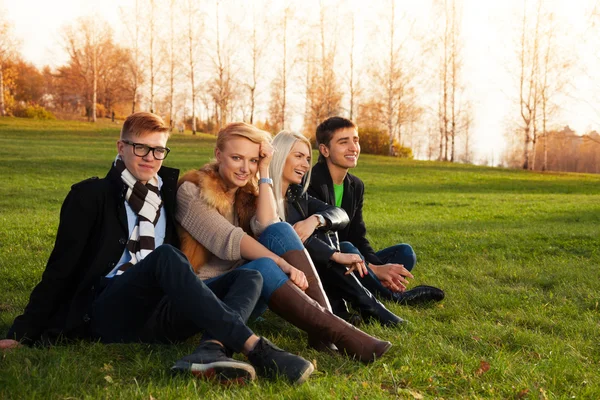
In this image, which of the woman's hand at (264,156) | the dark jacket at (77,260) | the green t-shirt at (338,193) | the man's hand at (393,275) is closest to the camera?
the dark jacket at (77,260)

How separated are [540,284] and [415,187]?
16.8m

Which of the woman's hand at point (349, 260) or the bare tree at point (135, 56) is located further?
the bare tree at point (135, 56)

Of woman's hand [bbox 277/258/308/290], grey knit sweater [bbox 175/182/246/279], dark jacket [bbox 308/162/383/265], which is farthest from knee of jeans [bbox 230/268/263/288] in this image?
dark jacket [bbox 308/162/383/265]

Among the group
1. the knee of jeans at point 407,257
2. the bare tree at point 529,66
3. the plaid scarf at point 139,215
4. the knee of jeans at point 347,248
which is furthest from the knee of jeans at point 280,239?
the bare tree at point 529,66

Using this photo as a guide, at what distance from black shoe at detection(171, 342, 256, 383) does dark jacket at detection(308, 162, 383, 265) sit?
2680 millimetres

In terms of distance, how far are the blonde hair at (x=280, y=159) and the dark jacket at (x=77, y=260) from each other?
57.1 inches

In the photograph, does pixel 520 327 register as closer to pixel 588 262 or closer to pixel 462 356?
pixel 462 356

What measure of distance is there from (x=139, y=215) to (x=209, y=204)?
48 centimetres

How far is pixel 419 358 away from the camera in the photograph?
3633mm

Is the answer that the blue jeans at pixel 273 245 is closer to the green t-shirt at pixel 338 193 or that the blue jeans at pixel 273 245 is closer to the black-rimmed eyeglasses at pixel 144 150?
the black-rimmed eyeglasses at pixel 144 150

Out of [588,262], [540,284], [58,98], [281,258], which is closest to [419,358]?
[281,258]

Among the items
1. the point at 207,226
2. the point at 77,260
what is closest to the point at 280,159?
the point at 207,226

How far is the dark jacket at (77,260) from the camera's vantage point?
11.5 ft

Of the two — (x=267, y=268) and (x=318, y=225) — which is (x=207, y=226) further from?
(x=318, y=225)
